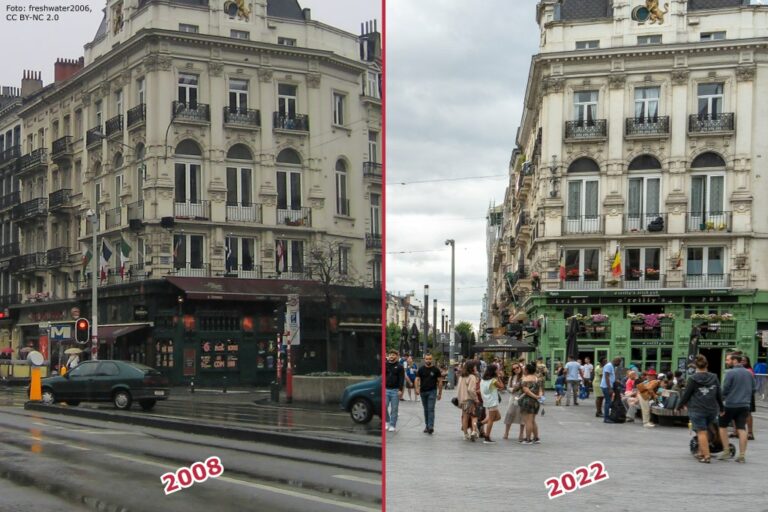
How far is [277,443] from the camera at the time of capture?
3398 mm

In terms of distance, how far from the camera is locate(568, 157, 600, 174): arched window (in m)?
50.1

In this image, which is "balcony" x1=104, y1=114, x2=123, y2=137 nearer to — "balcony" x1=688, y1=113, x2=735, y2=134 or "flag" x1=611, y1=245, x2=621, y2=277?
"flag" x1=611, y1=245, x2=621, y2=277

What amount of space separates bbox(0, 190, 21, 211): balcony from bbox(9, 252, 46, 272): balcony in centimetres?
17

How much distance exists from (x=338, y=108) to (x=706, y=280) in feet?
153

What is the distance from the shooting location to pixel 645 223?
160 feet

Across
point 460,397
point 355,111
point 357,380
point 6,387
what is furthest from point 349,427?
point 460,397

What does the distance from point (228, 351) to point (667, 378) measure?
2462cm

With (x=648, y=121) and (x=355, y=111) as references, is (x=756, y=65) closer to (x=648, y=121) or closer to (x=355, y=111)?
(x=648, y=121)

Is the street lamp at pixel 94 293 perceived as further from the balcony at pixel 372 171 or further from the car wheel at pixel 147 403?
the balcony at pixel 372 171

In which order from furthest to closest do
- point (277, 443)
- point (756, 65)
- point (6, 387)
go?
1. point (756, 65)
2. point (6, 387)
3. point (277, 443)

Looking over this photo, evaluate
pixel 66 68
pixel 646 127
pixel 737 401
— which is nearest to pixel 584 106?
pixel 646 127

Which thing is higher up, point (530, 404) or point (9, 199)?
point (9, 199)

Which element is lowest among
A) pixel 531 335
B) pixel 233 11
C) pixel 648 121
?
pixel 531 335

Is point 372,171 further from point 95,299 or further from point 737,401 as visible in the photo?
point 737,401
